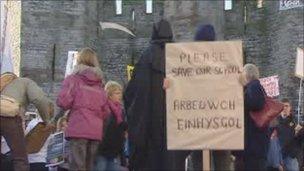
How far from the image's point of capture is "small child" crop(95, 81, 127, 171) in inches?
325

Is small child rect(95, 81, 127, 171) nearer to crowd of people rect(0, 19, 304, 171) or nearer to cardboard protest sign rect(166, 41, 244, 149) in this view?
crowd of people rect(0, 19, 304, 171)

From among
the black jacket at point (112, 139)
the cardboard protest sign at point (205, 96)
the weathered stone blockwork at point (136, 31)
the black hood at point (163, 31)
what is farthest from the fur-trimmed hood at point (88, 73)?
the weathered stone blockwork at point (136, 31)

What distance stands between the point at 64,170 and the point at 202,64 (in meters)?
2.63

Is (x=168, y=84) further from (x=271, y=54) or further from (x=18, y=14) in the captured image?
(x=271, y=54)

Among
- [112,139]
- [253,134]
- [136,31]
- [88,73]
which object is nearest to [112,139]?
[112,139]

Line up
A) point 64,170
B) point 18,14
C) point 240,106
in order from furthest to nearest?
point 18,14, point 64,170, point 240,106

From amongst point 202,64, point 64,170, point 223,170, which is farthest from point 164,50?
point 64,170

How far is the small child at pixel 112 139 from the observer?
27.1ft

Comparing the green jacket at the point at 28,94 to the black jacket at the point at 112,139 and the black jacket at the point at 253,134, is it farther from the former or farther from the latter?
the black jacket at the point at 253,134

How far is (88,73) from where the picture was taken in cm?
801

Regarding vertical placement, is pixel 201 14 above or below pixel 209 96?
above

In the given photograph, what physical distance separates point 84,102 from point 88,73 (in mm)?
295

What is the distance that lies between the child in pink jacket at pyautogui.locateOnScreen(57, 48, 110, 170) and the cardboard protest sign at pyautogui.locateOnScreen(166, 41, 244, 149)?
1.07 metres

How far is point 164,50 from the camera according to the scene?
7.71 meters
